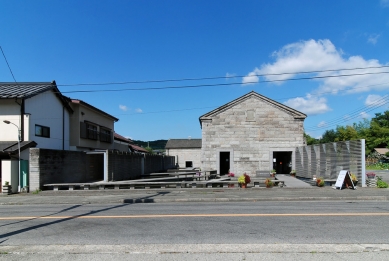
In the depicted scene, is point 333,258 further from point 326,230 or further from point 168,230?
point 168,230

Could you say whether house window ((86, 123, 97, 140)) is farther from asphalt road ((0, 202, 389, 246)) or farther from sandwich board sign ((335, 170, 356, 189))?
sandwich board sign ((335, 170, 356, 189))

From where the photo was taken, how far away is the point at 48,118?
21781 mm

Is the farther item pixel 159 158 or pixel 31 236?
pixel 159 158

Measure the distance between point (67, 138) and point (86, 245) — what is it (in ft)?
69.3

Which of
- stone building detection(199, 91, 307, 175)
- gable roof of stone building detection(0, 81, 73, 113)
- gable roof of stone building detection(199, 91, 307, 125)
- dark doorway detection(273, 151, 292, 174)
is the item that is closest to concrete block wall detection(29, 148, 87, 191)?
gable roof of stone building detection(0, 81, 73, 113)

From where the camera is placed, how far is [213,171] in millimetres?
25266

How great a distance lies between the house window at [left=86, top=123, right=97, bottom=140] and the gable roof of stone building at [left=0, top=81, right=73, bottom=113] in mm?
3206

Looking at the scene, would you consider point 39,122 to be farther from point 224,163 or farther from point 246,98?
point 246,98

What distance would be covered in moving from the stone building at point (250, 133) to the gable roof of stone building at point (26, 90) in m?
11.6

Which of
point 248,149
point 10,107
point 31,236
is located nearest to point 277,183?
point 248,149

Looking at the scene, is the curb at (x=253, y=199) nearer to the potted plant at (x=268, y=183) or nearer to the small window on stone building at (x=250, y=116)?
the potted plant at (x=268, y=183)

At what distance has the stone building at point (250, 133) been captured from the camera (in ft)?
84.3

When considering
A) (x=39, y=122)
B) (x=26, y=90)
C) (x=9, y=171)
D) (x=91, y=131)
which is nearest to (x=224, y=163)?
(x=91, y=131)

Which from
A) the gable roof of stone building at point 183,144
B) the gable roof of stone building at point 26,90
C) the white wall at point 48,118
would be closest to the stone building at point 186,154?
the gable roof of stone building at point 183,144
